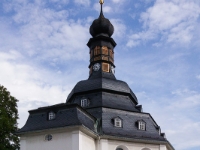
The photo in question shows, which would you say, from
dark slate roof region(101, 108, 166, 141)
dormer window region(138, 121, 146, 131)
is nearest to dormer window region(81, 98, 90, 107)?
dark slate roof region(101, 108, 166, 141)

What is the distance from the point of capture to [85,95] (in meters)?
37.7

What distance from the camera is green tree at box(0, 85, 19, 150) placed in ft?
117

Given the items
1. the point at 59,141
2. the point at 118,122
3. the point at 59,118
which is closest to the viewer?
the point at 59,141

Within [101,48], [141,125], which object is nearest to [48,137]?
[141,125]

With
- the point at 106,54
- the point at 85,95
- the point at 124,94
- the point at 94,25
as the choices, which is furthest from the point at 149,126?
the point at 94,25

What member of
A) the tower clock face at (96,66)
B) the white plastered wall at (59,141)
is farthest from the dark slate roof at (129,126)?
the tower clock face at (96,66)

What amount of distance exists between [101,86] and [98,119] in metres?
4.16

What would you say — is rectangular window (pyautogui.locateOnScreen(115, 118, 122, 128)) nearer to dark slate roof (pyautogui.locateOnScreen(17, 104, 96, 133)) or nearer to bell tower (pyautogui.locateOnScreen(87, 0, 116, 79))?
dark slate roof (pyautogui.locateOnScreen(17, 104, 96, 133))

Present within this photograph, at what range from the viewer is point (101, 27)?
4412 centimetres

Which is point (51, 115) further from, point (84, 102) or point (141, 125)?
point (141, 125)

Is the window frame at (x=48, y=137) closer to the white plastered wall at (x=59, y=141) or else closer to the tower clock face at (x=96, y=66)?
the white plastered wall at (x=59, y=141)

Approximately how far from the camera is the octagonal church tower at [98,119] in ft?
100

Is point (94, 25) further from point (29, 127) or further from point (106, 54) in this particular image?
point (29, 127)

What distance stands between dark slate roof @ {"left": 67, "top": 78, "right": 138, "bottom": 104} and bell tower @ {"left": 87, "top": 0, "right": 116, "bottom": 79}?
2280mm
